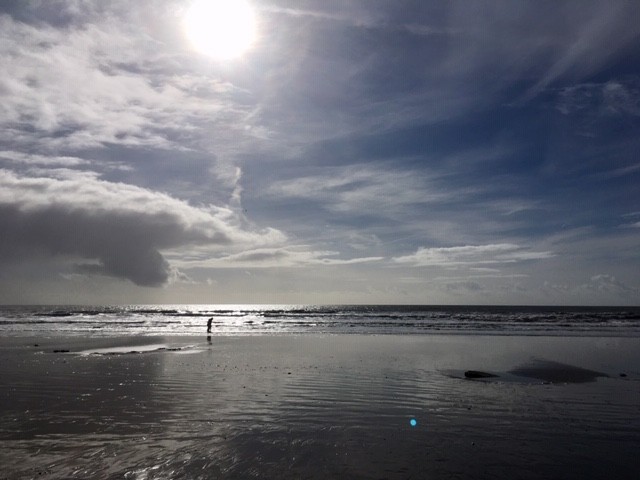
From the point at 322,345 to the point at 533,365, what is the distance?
44.1 feet

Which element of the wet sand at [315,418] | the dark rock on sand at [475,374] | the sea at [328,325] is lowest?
the wet sand at [315,418]

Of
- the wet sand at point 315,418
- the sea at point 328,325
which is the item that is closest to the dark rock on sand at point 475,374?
the wet sand at point 315,418

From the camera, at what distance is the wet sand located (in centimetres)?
859

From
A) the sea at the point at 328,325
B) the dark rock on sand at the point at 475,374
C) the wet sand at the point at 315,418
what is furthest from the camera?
the sea at the point at 328,325

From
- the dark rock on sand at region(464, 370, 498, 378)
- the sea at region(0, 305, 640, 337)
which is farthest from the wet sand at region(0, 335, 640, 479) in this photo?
the sea at region(0, 305, 640, 337)

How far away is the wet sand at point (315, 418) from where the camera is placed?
338 inches

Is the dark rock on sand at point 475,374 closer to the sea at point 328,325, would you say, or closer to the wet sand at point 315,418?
the wet sand at point 315,418

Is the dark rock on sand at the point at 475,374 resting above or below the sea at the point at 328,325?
below

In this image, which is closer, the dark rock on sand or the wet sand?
the wet sand

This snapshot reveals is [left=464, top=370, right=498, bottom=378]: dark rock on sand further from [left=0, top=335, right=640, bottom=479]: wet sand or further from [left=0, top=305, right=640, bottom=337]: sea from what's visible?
[left=0, top=305, right=640, bottom=337]: sea

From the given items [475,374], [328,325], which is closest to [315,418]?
[475,374]

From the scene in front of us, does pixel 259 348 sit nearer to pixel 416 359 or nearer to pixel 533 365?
pixel 416 359

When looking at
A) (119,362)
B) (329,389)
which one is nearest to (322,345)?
(119,362)

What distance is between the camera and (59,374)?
61.7 feet
